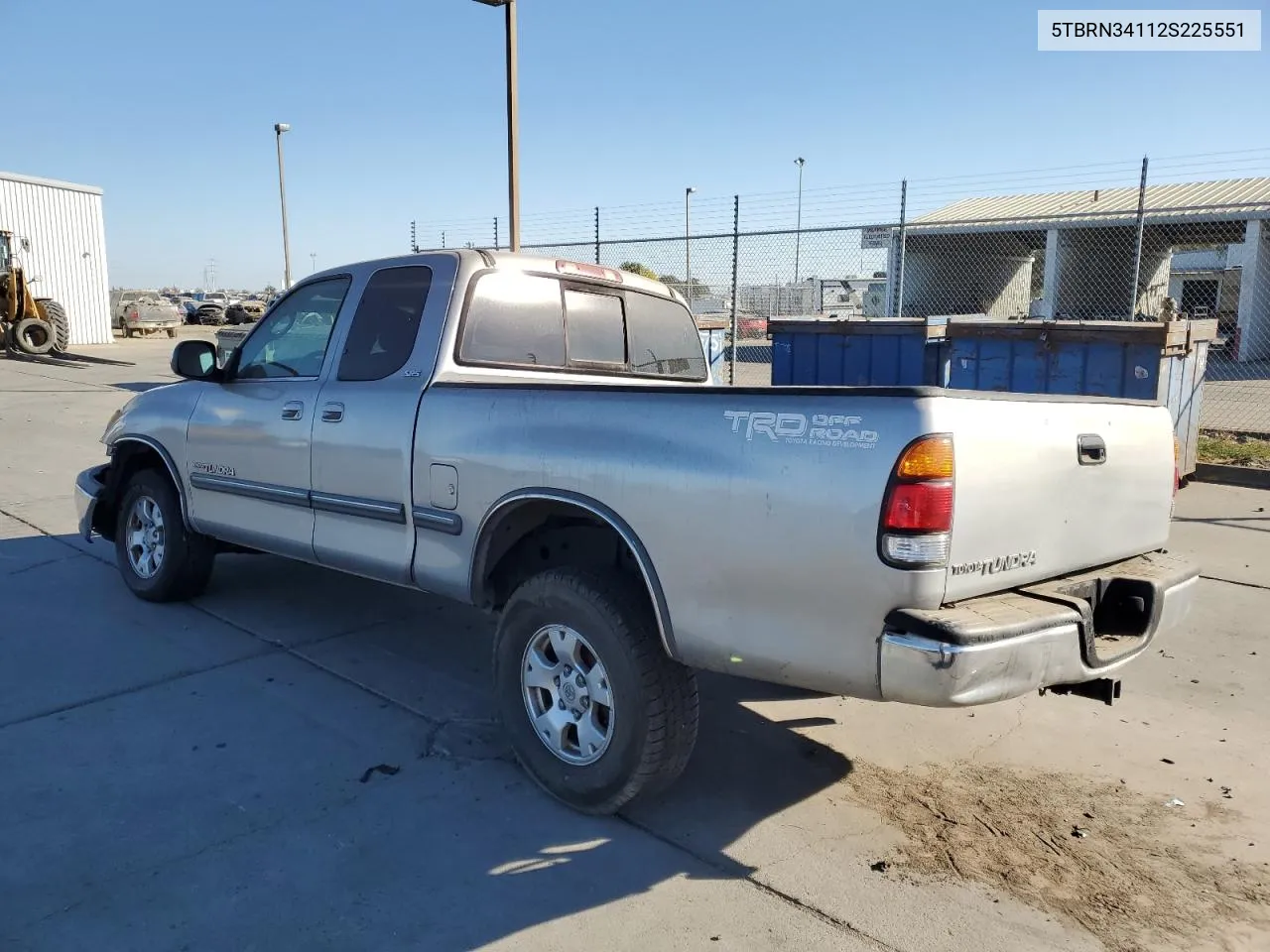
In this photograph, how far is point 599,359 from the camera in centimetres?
477

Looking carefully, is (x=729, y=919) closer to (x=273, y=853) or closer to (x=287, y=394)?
(x=273, y=853)

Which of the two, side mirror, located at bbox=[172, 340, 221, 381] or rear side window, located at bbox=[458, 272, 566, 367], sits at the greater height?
rear side window, located at bbox=[458, 272, 566, 367]

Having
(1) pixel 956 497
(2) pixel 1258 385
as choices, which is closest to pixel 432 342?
(1) pixel 956 497

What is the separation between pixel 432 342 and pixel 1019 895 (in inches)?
118

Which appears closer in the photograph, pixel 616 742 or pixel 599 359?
pixel 616 742

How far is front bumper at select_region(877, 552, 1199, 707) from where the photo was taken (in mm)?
2654

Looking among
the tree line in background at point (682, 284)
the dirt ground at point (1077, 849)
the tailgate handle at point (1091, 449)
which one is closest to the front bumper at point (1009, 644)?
the tailgate handle at point (1091, 449)

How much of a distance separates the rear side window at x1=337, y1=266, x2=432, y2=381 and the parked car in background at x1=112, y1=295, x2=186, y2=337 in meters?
37.2

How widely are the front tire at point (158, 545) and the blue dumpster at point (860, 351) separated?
566 centimetres

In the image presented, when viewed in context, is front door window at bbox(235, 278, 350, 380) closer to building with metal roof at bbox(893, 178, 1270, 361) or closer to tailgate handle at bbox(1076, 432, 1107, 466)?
tailgate handle at bbox(1076, 432, 1107, 466)

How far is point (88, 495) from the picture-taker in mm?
5992

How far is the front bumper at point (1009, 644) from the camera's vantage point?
2.65 meters

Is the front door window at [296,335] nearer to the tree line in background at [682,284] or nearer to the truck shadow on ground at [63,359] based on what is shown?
the tree line in background at [682,284]

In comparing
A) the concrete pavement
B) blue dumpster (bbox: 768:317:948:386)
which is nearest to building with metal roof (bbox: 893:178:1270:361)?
blue dumpster (bbox: 768:317:948:386)
